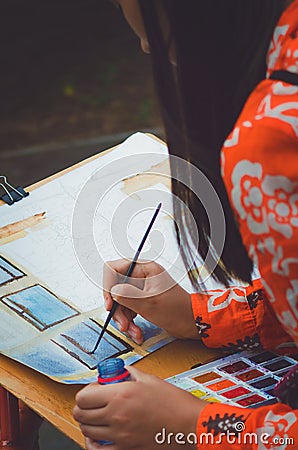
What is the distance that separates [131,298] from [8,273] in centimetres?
18

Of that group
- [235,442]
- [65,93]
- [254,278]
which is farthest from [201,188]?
[65,93]

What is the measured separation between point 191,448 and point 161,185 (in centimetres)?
48

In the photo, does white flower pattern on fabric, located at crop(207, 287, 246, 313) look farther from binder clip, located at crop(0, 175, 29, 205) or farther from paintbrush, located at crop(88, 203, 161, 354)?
binder clip, located at crop(0, 175, 29, 205)

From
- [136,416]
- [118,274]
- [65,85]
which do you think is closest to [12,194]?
[118,274]

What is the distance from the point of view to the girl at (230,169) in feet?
2.18

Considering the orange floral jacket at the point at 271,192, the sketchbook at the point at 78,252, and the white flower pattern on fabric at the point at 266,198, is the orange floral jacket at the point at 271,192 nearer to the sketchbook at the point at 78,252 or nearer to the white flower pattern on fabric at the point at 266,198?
the white flower pattern on fabric at the point at 266,198

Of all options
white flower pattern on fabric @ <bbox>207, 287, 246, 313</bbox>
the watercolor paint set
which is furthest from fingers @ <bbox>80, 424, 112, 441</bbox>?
white flower pattern on fabric @ <bbox>207, 287, 246, 313</bbox>

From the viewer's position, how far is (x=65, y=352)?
2.91 feet

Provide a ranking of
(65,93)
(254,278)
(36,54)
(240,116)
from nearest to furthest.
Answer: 1. (240,116)
2. (254,278)
3. (65,93)
4. (36,54)

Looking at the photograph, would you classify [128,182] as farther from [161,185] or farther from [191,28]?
[191,28]

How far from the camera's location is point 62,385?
2.79ft

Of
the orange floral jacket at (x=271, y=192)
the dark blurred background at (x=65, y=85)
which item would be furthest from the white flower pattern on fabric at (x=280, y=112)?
the dark blurred background at (x=65, y=85)

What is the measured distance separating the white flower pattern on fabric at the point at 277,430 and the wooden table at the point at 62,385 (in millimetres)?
142

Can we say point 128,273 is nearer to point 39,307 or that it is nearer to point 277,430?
point 39,307
